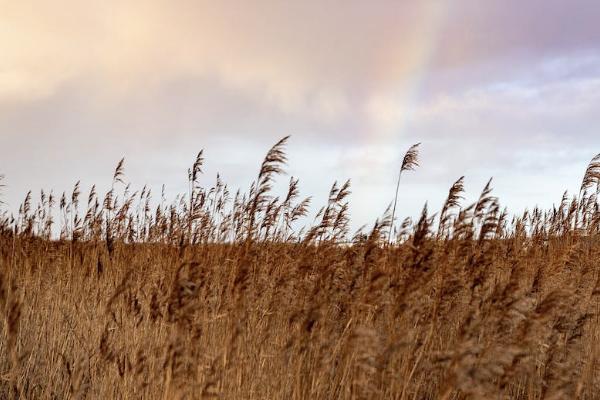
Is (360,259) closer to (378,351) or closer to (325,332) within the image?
(325,332)

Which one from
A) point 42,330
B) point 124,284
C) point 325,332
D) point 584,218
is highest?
point 584,218

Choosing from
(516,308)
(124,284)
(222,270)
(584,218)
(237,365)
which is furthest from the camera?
(584,218)

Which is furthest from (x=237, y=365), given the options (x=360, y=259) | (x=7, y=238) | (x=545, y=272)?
(x=7, y=238)

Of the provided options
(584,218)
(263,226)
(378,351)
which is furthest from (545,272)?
(584,218)

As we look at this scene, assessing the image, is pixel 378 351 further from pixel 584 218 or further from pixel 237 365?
pixel 584 218

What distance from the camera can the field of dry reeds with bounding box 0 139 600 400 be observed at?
11.0 feet

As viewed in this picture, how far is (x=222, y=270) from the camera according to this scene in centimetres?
670

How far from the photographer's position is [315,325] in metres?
4.44

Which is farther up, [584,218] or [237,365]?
[584,218]

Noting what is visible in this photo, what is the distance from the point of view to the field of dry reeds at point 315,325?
3.35 meters

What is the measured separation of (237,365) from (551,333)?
2487 mm

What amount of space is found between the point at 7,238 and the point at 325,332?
7143 mm

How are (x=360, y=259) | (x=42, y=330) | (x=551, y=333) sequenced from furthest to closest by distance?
1. (x=42, y=330)
2. (x=360, y=259)
3. (x=551, y=333)

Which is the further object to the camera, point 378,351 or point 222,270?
point 222,270
